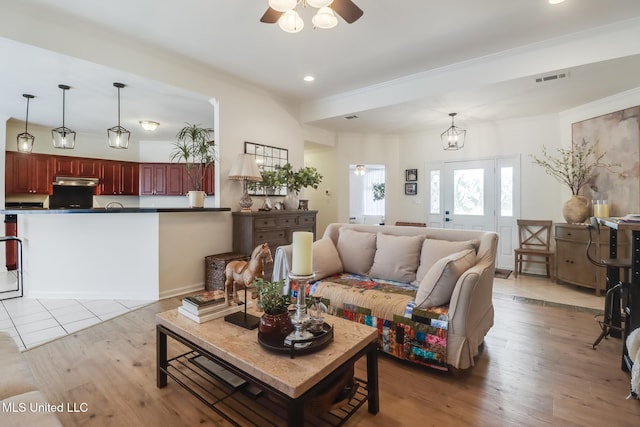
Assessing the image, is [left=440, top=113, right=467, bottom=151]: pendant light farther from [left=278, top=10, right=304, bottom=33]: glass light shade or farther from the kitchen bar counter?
the kitchen bar counter

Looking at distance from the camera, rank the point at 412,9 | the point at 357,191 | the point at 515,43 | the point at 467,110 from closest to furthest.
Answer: the point at 412,9 → the point at 515,43 → the point at 467,110 → the point at 357,191

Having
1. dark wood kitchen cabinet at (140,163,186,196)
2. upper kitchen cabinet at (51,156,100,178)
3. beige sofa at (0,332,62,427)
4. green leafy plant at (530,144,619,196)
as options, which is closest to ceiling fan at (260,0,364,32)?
beige sofa at (0,332,62,427)

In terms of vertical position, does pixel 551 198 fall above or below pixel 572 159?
below

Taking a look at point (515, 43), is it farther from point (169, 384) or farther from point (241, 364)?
point (169, 384)

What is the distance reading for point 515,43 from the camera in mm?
3369

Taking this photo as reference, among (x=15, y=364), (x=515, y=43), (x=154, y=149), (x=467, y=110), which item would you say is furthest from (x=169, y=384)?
(x=154, y=149)

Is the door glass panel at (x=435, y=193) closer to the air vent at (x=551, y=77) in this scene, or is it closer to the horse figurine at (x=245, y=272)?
the air vent at (x=551, y=77)

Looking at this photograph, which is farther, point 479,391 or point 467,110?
point 467,110

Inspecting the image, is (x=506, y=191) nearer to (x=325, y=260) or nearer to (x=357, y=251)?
(x=357, y=251)

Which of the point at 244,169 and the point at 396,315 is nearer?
the point at 396,315

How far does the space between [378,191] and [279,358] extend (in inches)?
330

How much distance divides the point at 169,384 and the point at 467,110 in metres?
5.06

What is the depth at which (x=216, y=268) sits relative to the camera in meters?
3.94

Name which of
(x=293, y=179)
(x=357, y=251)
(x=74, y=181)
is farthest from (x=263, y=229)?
(x=74, y=181)
